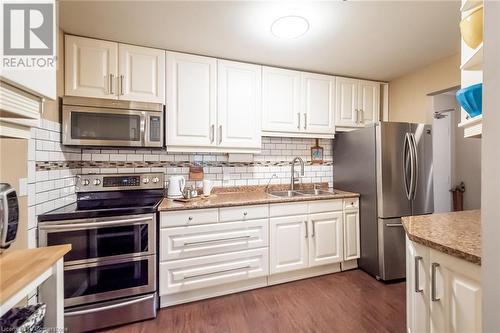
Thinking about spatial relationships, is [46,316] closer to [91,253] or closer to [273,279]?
[91,253]

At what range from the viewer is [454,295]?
2.84 feet

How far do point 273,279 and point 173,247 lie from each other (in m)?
1.03

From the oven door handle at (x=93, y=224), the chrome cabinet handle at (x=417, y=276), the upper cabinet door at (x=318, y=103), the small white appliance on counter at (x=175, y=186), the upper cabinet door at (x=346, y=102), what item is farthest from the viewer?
the upper cabinet door at (x=346, y=102)

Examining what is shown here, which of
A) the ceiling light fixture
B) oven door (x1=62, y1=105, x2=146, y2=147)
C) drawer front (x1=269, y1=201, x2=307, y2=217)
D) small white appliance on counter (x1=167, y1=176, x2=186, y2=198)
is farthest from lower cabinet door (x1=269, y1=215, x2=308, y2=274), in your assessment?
the ceiling light fixture

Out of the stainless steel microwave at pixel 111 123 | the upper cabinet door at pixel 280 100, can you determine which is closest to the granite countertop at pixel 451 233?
the upper cabinet door at pixel 280 100

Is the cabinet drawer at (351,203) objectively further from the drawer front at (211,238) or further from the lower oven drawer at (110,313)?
the lower oven drawer at (110,313)

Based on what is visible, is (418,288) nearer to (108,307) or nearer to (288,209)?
(288,209)

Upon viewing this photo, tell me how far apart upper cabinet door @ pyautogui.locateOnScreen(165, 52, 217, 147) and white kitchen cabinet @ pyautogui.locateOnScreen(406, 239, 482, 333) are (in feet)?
5.85

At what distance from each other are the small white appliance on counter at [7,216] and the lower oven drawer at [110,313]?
89 cm

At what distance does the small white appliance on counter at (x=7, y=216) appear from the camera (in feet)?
3.03

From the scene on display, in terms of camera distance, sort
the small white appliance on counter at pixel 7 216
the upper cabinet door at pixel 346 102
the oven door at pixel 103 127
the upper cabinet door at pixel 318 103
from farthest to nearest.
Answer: the upper cabinet door at pixel 346 102 → the upper cabinet door at pixel 318 103 → the oven door at pixel 103 127 → the small white appliance on counter at pixel 7 216

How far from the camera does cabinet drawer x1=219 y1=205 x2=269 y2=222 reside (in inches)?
76.3

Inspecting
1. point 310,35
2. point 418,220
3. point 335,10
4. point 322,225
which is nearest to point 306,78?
point 310,35

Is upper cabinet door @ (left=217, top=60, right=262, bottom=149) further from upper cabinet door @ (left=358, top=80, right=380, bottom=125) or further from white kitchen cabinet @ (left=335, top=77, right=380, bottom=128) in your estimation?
upper cabinet door @ (left=358, top=80, right=380, bottom=125)
